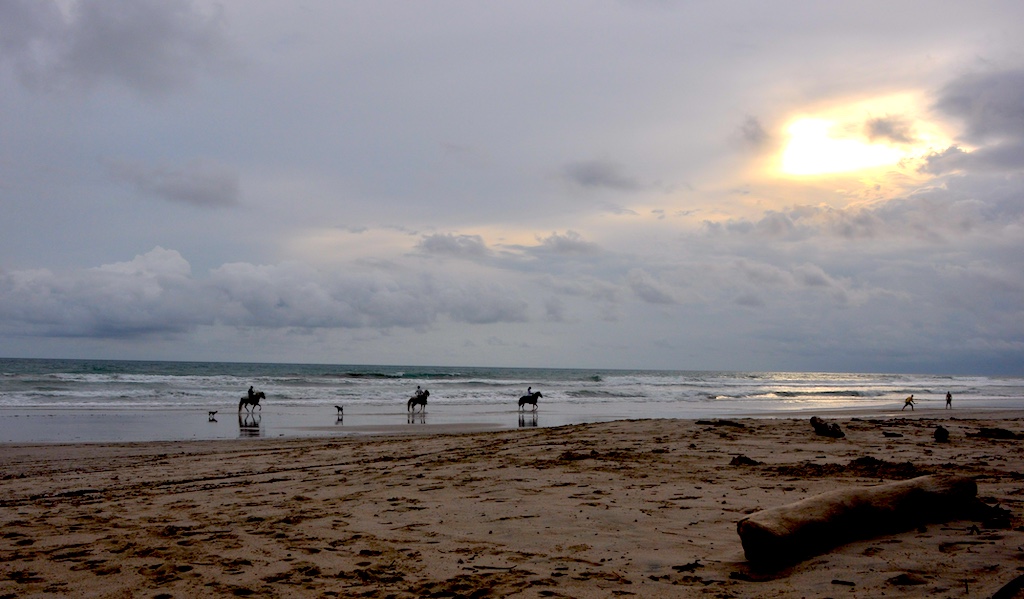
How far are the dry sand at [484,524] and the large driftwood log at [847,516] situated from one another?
0.13m

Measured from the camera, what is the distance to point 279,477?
9.73m

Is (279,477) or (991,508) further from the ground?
(991,508)

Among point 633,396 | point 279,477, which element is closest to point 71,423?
point 279,477

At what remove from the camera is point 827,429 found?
43.9ft

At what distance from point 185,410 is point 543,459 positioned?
23469mm

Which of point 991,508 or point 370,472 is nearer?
point 991,508

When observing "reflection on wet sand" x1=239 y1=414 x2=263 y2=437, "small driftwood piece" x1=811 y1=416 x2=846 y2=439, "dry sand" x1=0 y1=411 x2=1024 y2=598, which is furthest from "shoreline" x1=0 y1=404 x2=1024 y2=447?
"dry sand" x1=0 y1=411 x2=1024 y2=598

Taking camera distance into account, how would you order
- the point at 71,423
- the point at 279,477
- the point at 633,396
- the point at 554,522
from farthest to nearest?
the point at 633,396, the point at 71,423, the point at 279,477, the point at 554,522

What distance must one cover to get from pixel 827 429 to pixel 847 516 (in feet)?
30.6

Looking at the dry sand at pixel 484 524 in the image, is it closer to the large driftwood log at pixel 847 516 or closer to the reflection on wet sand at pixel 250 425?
the large driftwood log at pixel 847 516

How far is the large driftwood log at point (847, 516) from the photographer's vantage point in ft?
15.2

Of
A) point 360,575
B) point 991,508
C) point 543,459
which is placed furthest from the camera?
point 543,459

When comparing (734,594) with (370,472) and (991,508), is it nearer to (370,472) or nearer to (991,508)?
(991,508)

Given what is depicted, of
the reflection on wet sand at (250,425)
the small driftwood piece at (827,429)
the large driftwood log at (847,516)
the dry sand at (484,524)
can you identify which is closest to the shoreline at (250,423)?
the reflection on wet sand at (250,425)
